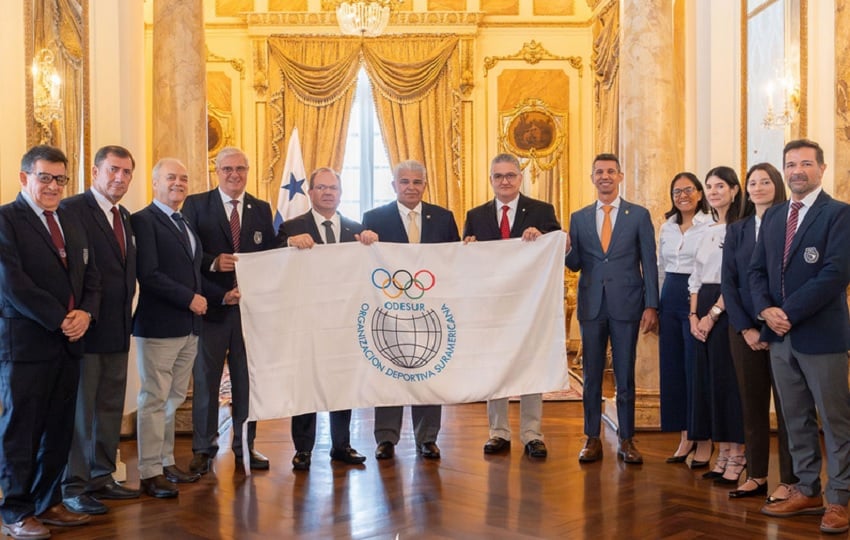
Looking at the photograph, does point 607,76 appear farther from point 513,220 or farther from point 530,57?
point 513,220

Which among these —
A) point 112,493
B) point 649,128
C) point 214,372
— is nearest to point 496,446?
point 214,372

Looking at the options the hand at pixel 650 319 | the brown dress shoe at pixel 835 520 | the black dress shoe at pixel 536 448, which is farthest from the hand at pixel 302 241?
the brown dress shoe at pixel 835 520

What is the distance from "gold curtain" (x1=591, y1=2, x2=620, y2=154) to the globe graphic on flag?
235 inches

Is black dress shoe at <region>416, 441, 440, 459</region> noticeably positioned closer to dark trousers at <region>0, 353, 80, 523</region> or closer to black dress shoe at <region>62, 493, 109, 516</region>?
black dress shoe at <region>62, 493, 109, 516</region>

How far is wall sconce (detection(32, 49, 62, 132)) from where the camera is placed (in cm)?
491

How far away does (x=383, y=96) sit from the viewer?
12.3 metres

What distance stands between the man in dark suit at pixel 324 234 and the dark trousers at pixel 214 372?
0.30 m

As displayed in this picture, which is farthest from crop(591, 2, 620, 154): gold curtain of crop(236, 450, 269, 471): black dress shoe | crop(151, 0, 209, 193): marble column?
crop(236, 450, 269, 471): black dress shoe

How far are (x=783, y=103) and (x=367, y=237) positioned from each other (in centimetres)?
346

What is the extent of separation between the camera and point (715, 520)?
161 inches

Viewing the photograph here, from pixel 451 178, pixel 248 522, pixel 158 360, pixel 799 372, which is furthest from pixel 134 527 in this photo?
pixel 451 178

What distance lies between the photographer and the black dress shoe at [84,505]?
4.24 metres

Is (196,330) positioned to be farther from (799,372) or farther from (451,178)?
(451,178)

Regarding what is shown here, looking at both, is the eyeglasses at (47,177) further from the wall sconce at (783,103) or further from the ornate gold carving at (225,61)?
the ornate gold carving at (225,61)
